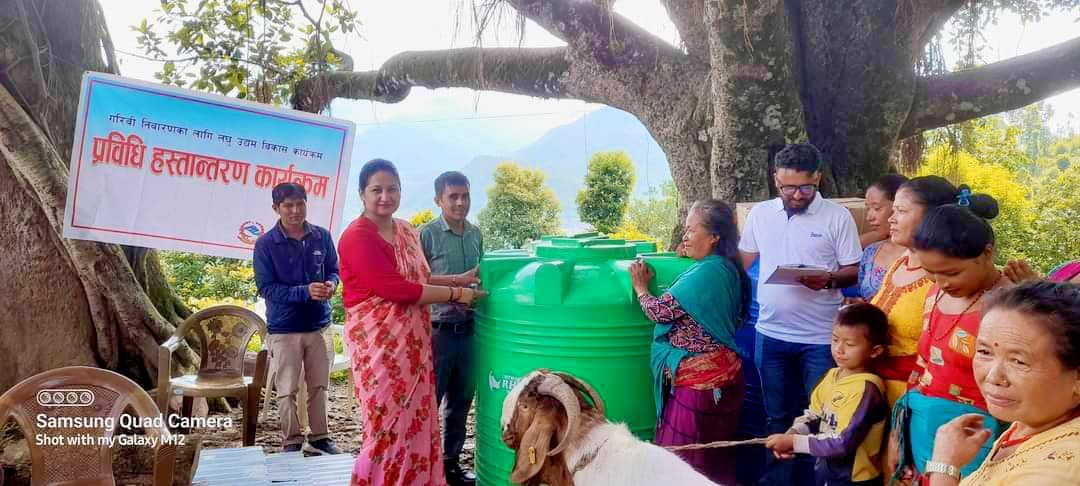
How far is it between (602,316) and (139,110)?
3798 millimetres

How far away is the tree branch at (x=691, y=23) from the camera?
420 cm

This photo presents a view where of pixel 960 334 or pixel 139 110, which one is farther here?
pixel 139 110

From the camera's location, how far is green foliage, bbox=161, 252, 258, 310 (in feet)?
26.8

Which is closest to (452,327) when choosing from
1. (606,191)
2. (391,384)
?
(391,384)

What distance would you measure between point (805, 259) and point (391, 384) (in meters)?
1.77

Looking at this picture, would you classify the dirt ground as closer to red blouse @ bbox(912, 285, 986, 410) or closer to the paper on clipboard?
the paper on clipboard

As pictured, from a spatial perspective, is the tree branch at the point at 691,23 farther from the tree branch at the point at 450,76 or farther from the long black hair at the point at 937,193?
the long black hair at the point at 937,193

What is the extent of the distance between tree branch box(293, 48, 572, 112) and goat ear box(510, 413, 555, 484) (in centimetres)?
299

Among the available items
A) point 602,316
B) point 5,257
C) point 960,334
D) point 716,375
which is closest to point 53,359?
point 5,257

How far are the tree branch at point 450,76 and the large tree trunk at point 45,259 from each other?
8.13ft

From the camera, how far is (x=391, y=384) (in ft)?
9.18

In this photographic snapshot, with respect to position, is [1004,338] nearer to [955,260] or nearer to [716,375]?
[955,260]

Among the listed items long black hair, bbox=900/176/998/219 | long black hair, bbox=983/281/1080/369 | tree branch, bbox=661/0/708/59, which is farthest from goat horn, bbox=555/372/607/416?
tree branch, bbox=661/0/708/59

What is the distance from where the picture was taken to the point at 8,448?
3.64 meters
